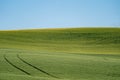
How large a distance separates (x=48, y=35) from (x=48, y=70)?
27.9 m

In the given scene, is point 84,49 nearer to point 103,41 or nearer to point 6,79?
point 103,41

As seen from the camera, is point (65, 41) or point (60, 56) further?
point (65, 41)

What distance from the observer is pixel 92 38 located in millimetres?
42156

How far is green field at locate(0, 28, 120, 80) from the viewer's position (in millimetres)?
16125

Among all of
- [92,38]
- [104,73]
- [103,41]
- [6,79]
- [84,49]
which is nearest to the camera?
[6,79]

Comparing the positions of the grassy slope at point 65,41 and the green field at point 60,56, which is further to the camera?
the grassy slope at point 65,41

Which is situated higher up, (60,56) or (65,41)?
(65,41)

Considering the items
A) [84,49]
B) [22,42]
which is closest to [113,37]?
[84,49]

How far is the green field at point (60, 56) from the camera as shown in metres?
16.1

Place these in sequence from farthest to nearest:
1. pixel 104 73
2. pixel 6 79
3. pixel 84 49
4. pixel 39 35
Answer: pixel 39 35 → pixel 84 49 → pixel 104 73 → pixel 6 79

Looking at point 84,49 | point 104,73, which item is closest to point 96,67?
point 104,73

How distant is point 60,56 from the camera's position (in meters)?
23.8

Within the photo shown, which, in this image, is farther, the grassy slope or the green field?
the grassy slope

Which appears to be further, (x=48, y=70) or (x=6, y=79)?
(x=48, y=70)
